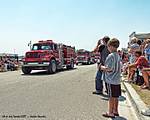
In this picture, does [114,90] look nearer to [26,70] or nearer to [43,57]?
[43,57]

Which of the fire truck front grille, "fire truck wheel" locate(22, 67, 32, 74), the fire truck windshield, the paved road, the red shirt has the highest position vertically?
the fire truck windshield

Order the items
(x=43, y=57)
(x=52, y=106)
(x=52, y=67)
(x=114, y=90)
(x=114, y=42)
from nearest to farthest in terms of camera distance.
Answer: (x=114, y=42) < (x=114, y=90) < (x=52, y=106) < (x=43, y=57) < (x=52, y=67)

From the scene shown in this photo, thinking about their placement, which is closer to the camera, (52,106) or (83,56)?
(52,106)

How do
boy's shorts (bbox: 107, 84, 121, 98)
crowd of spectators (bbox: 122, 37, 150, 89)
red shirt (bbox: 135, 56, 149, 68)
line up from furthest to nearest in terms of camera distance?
red shirt (bbox: 135, 56, 149, 68)
crowd of spectators (bbox: 122, 37, 150, 89)
boy's shorts (bbox: 107, 84, 121, 98)

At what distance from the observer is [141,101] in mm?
8156

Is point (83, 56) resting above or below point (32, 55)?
above

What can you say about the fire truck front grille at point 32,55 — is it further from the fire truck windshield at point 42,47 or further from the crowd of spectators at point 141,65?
the crowd of spectators at point 141,65

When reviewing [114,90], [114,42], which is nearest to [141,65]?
[114,90]

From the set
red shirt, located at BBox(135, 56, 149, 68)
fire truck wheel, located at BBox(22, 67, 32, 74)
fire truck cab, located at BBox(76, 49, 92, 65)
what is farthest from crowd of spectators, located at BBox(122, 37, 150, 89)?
fire truck cab, located at BBox(76, 49, 92, 65)

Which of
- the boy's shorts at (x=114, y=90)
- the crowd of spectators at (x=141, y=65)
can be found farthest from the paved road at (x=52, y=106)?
the crowd of spectators at (x=141, y=65)

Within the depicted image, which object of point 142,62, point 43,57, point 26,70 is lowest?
point 26,70

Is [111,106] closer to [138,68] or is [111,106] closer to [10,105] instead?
[10,105]

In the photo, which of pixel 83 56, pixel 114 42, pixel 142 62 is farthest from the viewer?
pixel 83 56

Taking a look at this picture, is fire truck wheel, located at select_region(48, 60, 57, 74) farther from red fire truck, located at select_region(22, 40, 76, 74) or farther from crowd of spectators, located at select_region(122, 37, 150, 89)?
crowd of spectators, located at select_region(122, 37, 150, 89)
